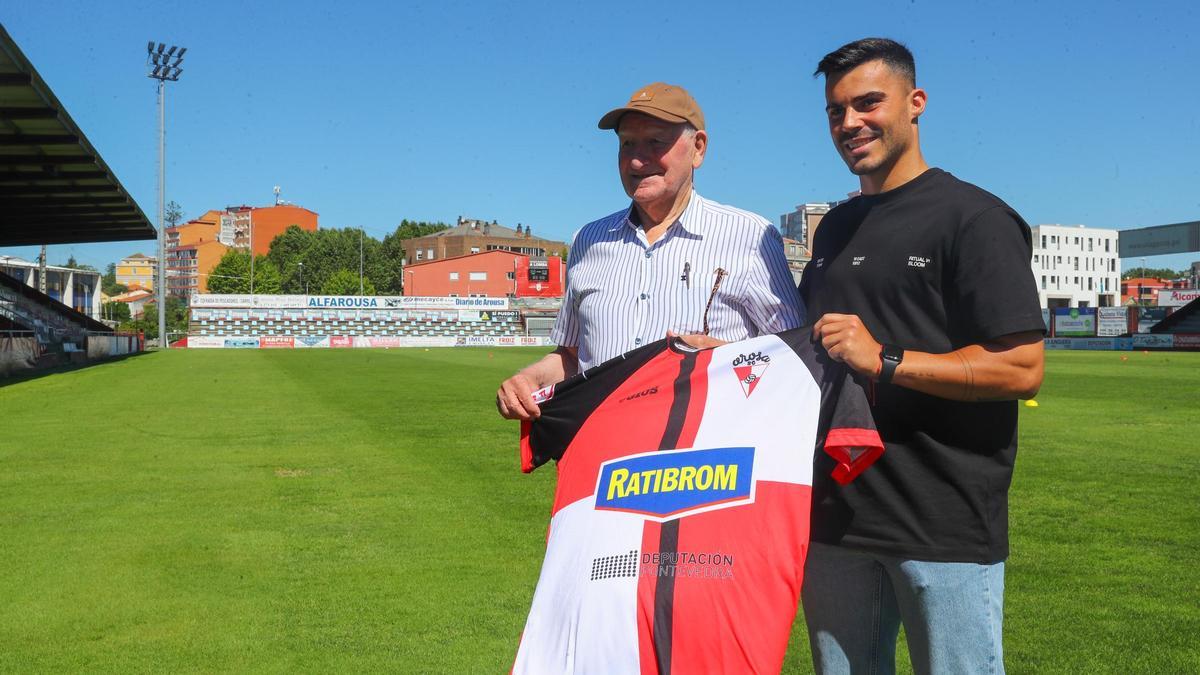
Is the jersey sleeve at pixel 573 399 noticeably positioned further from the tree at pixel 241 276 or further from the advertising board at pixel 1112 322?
the tree at pixel 241 276

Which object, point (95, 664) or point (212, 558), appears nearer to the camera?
point (95, 664)

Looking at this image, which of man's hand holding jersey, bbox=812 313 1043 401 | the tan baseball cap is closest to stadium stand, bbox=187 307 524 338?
the tan baseball cap

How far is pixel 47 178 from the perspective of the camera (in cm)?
2814

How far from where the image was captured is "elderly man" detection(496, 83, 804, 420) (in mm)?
2680

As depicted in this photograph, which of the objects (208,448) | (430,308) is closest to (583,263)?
(208,448)

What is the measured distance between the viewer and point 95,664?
4285mm

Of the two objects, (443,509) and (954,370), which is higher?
(954,370)

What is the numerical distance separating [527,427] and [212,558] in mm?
4163

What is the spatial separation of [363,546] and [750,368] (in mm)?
4643

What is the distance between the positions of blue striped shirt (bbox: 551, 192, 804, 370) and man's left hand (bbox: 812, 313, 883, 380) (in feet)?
1.30

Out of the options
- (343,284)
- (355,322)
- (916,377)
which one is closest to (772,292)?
(916,377)

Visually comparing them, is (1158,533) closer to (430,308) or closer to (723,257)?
(723,257)

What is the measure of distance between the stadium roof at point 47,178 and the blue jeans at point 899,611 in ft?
62.7

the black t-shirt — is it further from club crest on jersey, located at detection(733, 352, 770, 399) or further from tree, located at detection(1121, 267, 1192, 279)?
tree, located at detection(1121, 267, 1192, 279)
